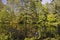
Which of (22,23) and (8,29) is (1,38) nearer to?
(8,29)

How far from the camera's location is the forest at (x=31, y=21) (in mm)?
9594

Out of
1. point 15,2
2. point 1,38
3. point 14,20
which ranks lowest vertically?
point 1,38

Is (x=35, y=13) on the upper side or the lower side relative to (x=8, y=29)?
upper

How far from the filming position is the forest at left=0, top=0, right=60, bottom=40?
31.5 ft

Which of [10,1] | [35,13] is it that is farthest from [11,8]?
[35,13]

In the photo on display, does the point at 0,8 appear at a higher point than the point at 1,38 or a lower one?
higher

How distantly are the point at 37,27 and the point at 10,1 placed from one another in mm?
1695

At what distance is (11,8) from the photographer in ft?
32.2

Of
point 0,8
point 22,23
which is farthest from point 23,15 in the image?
point 0,8

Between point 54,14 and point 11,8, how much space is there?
1901 millimetres

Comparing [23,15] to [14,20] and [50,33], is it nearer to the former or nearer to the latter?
[14,20]

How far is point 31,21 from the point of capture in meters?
9.77

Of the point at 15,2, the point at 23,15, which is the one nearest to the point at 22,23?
the point at 23,15

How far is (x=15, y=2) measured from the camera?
10062 mm
